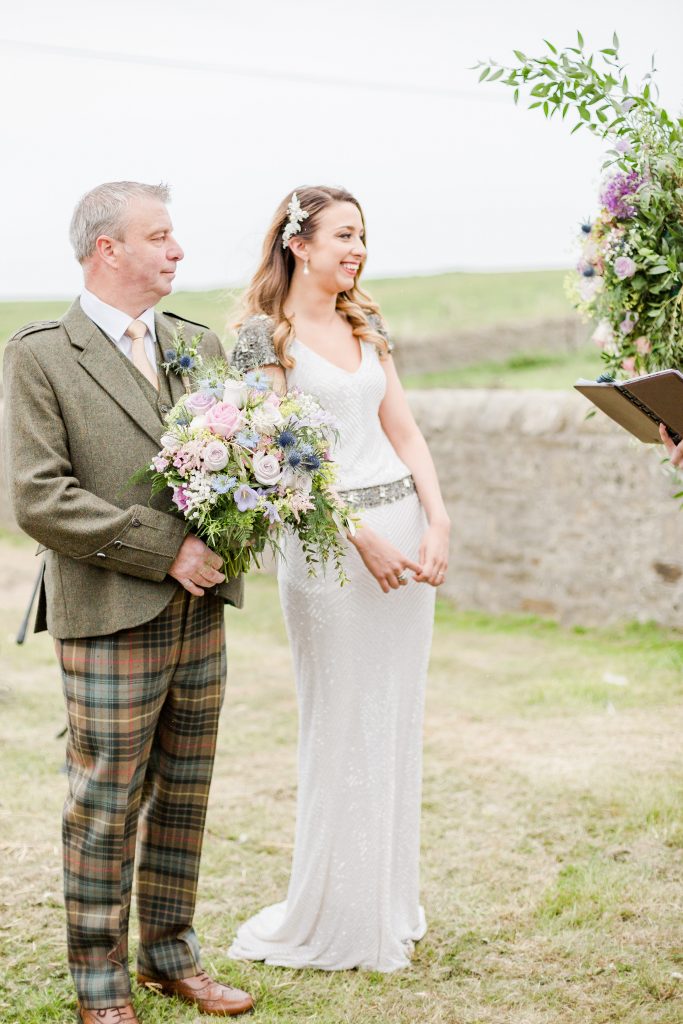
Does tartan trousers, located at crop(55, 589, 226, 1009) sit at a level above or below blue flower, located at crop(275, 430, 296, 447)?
below

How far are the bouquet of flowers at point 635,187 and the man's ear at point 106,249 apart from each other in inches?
48.6

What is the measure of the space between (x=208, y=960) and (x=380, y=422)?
199 centimetres

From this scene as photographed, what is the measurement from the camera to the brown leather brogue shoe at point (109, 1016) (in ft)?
11.3

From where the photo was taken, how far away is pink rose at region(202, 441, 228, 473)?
3.12m

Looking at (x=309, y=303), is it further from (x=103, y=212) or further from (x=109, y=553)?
(x=109, y=553)

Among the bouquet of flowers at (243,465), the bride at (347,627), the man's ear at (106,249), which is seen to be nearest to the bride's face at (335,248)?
the bride at (347,627)

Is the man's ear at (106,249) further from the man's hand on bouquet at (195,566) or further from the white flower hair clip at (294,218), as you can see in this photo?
the man's hand on bouquet at (195,566)

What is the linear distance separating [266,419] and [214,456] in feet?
0.64

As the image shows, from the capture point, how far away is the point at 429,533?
12.8 feet

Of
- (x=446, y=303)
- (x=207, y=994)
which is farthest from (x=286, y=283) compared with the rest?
(x=446, y=303)

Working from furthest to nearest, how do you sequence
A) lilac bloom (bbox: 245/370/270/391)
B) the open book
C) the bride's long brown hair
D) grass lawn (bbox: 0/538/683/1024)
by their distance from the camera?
the bride's long brown hair, grass lawn (bbox: 0/538/683/1024), lilac bloom (bbox: 245/370/270/391), the open book

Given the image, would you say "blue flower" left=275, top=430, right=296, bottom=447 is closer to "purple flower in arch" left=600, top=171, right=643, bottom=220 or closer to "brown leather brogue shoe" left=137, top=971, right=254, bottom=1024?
"purple flower in arch" left=600, top=171, right=643, bottom=220

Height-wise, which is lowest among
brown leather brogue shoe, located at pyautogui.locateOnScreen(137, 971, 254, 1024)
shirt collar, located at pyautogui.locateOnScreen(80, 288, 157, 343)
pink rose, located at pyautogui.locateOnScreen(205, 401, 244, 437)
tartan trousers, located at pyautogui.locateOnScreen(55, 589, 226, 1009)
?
brown leather brogue shoe, located at pyautogui.locateOnScreen(137, 971, 254, 1024)

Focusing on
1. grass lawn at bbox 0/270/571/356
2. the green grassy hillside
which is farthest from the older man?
grass lawn at bbox 0/270/571/356
